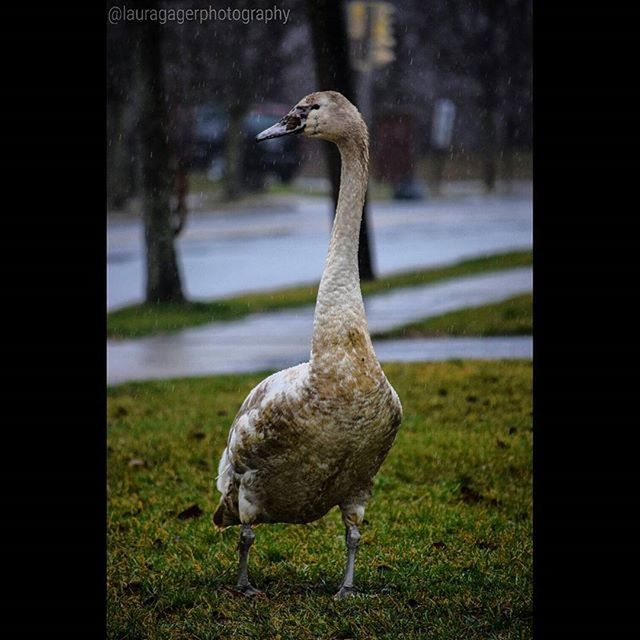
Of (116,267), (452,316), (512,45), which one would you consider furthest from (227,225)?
(452,316)

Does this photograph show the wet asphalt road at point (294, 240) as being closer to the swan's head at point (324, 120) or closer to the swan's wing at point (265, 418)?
the swan's wing at point (265, 418)

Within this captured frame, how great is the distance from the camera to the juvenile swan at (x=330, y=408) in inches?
163

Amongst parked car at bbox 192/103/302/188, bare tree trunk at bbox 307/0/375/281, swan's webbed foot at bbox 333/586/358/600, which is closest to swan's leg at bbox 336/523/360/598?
swan's webbed foot at bbox 333/586/358/600

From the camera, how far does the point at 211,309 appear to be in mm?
10977

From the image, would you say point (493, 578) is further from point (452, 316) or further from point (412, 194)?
point (412, 194)

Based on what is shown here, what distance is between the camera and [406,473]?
6.21 meters

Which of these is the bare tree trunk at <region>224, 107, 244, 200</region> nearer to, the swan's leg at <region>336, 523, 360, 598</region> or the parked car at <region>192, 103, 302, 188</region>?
the parked car at <region>192, 103, 302, 188</region>

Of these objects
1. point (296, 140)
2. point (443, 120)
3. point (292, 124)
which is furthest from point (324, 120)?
point (296, 140)

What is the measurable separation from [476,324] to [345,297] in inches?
223

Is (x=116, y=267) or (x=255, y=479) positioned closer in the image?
(x=255, y=479)

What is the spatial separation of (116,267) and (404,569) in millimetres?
11030

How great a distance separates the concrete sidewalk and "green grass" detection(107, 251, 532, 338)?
23 cm

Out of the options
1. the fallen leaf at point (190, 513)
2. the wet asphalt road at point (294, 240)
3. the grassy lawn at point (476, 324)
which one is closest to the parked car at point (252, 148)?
the wet asphalt road at point (294, 240)

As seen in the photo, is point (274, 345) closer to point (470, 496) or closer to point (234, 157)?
point (470, 496)
